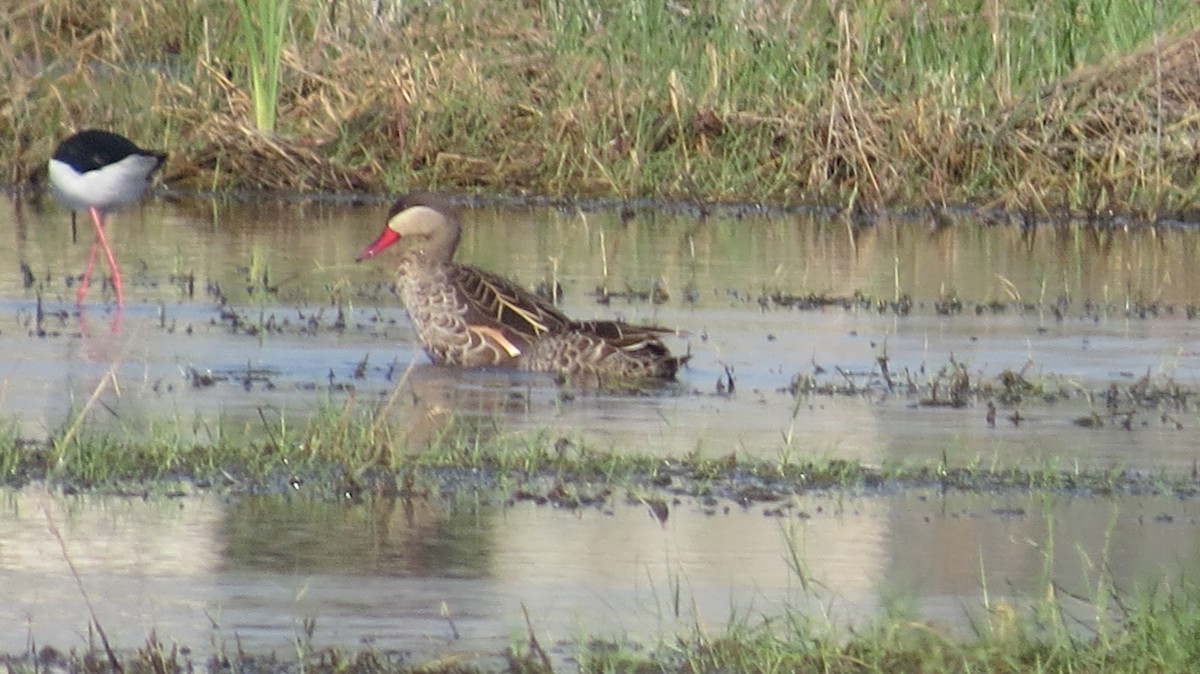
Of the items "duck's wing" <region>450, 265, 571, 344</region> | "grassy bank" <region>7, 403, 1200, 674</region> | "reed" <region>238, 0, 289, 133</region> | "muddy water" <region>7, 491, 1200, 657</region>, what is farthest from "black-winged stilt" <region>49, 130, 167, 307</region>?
"muddy water" <region>7, 491, 1200, 657</region>

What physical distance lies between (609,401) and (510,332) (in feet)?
3.03

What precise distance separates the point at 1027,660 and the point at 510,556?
5.30ft

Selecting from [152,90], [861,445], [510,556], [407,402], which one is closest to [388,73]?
[152,90]

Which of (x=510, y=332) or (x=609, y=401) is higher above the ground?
(x=510, y=332)

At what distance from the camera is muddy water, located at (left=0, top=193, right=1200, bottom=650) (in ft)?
21.3

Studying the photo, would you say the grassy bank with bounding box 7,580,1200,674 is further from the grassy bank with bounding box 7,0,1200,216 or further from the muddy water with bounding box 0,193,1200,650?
the grassy bank with bounding box 7,0,1200,216

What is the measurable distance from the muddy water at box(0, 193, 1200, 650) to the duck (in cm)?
16

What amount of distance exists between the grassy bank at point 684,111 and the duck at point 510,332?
22.3ft

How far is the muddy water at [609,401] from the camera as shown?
6492mm

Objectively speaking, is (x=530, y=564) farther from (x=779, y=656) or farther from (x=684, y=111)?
(x=684, y=111)

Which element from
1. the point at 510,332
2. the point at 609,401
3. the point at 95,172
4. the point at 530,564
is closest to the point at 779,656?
the point at 530,564

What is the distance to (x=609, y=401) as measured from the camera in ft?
32.4

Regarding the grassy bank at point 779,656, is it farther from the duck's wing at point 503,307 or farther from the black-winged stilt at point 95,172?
the black-winged stilt at point 95,172

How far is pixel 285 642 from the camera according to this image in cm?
584
